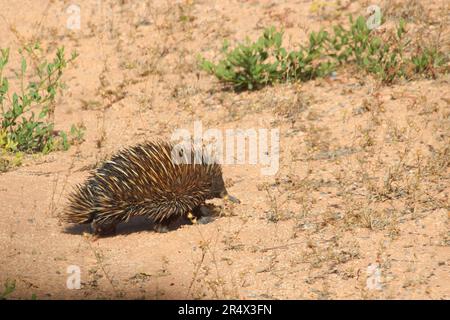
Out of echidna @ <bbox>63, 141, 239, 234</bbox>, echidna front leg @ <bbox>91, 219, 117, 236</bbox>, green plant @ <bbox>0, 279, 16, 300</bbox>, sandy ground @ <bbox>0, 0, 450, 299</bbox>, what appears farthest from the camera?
echidna front leg @ <bbox>91, 219, 117, 236</bbox>

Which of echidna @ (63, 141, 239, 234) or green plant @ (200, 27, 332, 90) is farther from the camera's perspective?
green plant @ (200, 27, 332, 90)

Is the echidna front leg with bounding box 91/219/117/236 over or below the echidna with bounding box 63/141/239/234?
below

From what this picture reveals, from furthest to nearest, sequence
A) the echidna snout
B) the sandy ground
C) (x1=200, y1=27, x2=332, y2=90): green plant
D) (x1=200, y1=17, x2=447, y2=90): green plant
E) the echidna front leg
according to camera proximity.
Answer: (x1=200, y1=27, x2=332, y2=90): green plant → (x1=200, y1=17, x2=447, y2=90): green plant → the echidna snout → the echidna front leg → the sandy ground

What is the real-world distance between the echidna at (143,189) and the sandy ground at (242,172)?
26 cm

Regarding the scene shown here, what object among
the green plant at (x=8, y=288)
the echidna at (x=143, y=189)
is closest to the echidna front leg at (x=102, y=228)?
the echidna at (x=143, y=189)

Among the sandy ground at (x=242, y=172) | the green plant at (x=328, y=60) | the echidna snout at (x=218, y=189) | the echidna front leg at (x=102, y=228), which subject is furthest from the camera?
the green plant at (x=328, y=60)

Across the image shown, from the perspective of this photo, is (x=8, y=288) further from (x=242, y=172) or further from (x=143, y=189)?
(x=242, y=172)

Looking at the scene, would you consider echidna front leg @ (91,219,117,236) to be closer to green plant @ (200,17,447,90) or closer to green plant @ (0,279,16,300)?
green plant @ (0,279,16,300)

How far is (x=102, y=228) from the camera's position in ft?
25.3

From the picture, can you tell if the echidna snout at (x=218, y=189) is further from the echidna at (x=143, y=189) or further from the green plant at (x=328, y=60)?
the green plant at (x=328, y=60)

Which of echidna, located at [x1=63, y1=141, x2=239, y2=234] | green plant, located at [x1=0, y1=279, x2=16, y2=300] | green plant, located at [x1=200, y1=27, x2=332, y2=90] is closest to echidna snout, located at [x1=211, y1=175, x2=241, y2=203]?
echidna, located at [x1=63, y1=141, x2=239, y2=234]

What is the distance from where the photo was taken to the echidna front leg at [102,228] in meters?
7.63

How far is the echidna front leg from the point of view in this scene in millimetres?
7633
